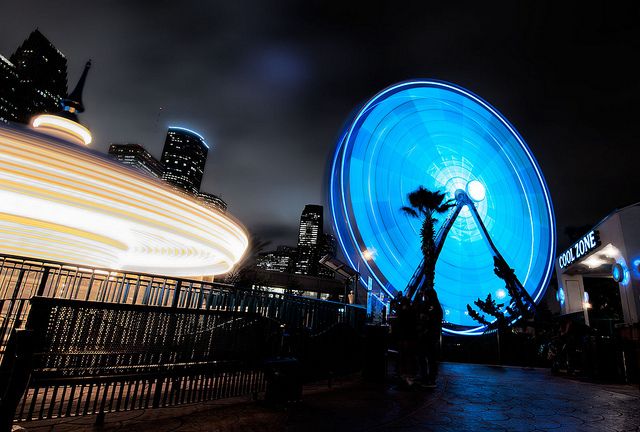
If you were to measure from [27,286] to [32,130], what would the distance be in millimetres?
4230

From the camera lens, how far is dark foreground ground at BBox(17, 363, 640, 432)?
339cm

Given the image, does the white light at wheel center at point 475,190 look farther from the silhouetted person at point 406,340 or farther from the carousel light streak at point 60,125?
the carousel light streak at point 60,125

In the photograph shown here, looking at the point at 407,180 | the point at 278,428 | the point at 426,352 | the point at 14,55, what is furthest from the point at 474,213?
the point at 14,55

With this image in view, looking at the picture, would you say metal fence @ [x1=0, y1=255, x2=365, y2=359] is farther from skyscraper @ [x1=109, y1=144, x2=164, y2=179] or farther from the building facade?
skyscraper @ [x1=109, y1=144, x2=164, y2=179]

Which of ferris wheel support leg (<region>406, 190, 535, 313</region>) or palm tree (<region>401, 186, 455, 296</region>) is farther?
palm tree (<region>401, 186, 455, 296</region>)

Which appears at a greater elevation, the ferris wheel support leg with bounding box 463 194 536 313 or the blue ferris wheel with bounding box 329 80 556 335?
the blue ferris wheel with bounding box 329 80 556 335

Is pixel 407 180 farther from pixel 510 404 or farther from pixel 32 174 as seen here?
pixel 32 174

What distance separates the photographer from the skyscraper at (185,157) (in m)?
139

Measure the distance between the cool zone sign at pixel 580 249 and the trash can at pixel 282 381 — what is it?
16006mm

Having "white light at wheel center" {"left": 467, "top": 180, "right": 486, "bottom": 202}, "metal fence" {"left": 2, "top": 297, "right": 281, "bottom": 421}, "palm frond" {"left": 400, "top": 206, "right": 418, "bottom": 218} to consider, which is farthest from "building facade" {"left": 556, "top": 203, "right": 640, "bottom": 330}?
"metal fence" {"left": 2, "top": 297, "right": 281, "bottom": 421}

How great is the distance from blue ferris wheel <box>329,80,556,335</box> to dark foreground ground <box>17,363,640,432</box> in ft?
31.1

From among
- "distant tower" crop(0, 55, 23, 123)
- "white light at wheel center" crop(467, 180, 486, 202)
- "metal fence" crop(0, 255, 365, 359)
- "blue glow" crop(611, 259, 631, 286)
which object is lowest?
"metal fence" crop(0, 255, 365, 359)

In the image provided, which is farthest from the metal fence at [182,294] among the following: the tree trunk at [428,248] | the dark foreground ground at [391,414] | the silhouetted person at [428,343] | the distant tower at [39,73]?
the distant tower at [39,73]

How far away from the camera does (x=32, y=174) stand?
15.2 feet
